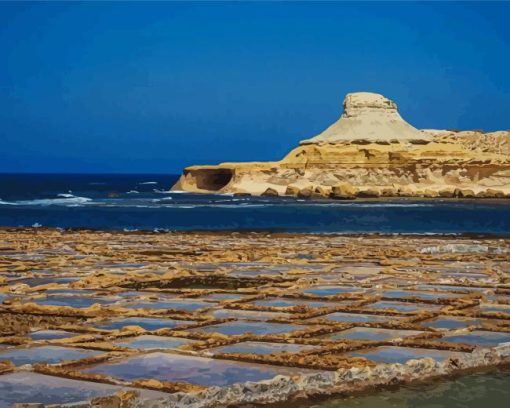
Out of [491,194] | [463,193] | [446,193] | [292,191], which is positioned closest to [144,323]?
[463,193]

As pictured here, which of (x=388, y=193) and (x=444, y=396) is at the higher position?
(x=388, y=193)

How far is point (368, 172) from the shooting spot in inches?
3752

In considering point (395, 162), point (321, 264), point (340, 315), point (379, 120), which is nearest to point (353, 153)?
point (395, 162)

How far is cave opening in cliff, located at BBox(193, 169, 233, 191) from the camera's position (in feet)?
347

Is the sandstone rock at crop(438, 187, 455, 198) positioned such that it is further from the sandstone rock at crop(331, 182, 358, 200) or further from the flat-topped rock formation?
the sandstone rock at crop(331, 182, 358, 200)

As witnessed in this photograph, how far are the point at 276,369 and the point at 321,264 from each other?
8451mm

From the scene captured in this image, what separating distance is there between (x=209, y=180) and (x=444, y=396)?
332ft

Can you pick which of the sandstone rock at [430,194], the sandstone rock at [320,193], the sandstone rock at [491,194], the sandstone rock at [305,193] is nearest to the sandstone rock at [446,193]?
the sandstone rock at [430,194]

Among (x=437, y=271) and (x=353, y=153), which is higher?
(x=353, y=153)

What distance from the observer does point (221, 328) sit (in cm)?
820

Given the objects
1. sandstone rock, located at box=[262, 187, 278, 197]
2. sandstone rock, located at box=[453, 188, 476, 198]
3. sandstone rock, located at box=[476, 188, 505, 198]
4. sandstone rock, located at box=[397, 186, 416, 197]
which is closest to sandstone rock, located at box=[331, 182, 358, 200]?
sandstone rock, located at box=[397, 186, 416, 197]

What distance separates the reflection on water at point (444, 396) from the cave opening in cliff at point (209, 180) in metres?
99.0

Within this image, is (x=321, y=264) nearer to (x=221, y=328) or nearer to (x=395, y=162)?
(x=221, y=328)

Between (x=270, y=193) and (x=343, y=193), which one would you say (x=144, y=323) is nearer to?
(x=343, y=193)
